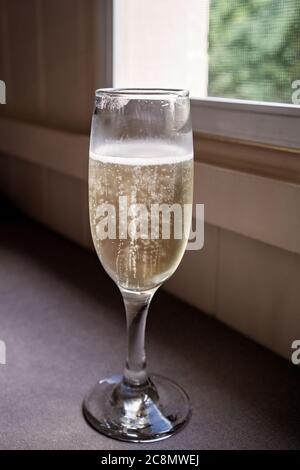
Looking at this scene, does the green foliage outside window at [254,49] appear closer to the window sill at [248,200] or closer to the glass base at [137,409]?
the window sill at [248,200]

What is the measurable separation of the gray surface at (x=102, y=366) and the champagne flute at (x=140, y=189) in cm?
4

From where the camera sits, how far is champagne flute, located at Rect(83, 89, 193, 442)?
0.46 meters

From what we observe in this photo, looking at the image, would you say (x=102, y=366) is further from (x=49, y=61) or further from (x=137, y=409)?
(x=49, y=61)

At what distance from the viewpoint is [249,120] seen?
0.65 m

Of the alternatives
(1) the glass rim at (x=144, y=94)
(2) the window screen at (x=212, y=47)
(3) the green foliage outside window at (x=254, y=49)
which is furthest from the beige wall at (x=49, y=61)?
(1) the glass rim at (x=144, y=94)

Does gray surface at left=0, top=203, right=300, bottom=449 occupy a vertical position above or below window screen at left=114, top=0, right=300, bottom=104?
below

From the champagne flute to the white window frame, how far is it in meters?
0.17

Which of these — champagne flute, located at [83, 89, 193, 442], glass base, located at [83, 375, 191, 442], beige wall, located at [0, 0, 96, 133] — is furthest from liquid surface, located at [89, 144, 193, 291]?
beige wall, located at [0, 0, 96, 133]

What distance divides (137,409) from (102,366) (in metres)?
0.08

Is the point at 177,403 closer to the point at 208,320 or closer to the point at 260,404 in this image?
the point at 260,404

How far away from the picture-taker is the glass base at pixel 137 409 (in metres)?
0.52

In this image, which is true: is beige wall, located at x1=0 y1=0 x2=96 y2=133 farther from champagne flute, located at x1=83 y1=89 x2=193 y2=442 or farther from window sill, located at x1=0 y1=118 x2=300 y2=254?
champagne flute, located at x1=83 y1=89 x2=193 y2=442

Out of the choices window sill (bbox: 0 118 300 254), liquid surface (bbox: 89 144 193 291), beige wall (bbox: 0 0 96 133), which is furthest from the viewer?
beige wall (bbox: 0 0 96 133)

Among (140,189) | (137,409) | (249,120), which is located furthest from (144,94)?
(137,409)
